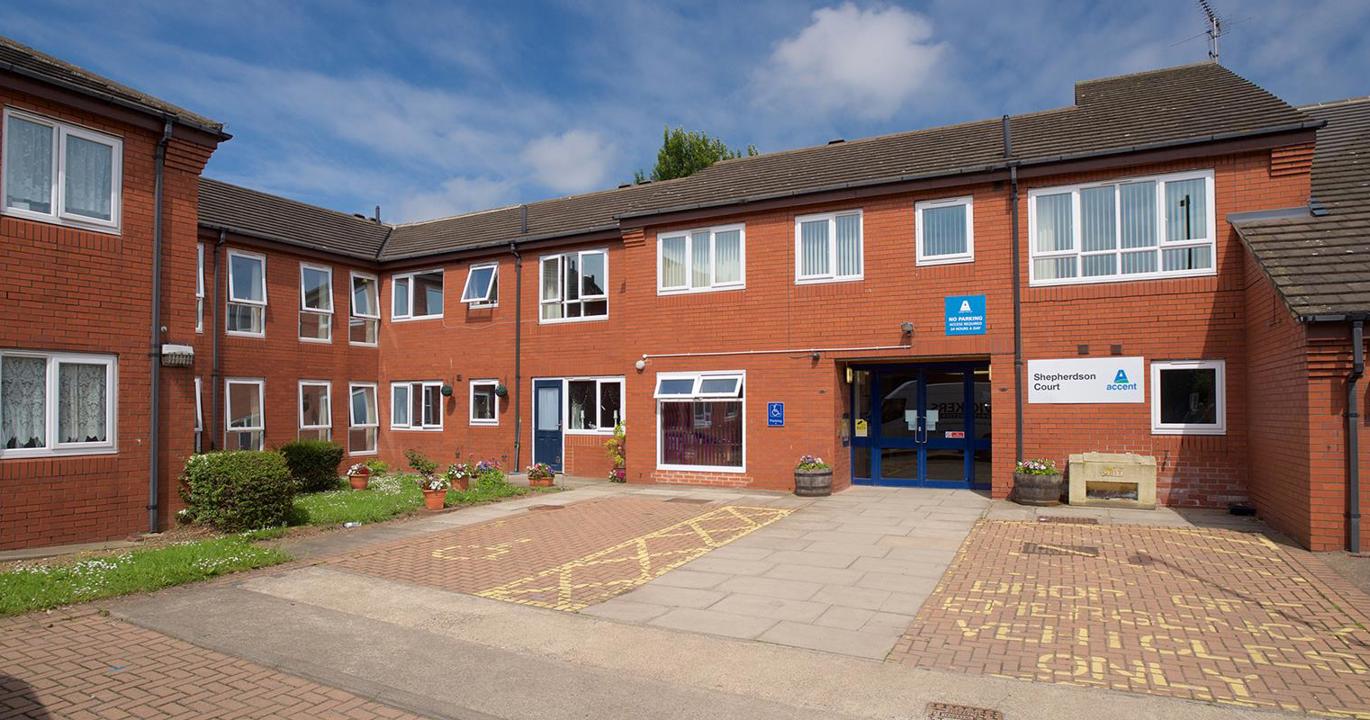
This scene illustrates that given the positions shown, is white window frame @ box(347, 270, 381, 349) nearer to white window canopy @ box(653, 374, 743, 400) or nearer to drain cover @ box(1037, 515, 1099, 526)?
white window canopy @ box(653, 374, 743, 400)

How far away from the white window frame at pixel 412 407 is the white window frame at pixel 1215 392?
621 inches

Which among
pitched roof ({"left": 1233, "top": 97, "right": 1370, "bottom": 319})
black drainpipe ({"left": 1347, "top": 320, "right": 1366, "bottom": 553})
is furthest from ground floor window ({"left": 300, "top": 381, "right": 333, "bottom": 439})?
black drainpipe ({"left": 1347, "top": 320, "right": 1366, "bottom": 553})

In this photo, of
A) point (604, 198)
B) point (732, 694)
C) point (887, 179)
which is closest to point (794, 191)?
point (887, 179)

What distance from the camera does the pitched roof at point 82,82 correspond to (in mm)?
9844

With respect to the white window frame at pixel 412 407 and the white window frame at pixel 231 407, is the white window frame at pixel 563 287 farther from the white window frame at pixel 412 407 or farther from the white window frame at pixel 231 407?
the white window frame at pixel 231 407

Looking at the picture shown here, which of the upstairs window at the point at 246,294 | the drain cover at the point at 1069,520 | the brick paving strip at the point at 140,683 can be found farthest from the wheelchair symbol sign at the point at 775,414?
the upstairs window at the point at 246,294

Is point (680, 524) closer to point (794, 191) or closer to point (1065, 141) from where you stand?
point (794, 191)

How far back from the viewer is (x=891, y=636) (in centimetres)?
635

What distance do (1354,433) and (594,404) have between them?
530 inches

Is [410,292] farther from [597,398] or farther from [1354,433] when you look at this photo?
[1354,433]

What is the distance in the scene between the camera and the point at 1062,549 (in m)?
9.34

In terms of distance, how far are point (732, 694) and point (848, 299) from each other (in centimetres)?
1045

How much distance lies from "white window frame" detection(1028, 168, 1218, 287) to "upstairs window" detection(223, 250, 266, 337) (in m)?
16.2

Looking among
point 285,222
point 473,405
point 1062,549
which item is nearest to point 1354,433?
point 1062,549
